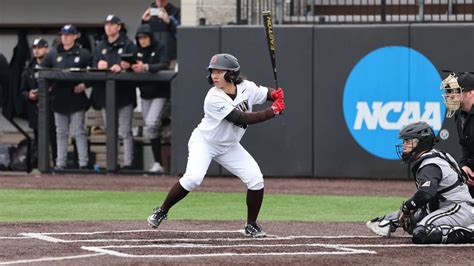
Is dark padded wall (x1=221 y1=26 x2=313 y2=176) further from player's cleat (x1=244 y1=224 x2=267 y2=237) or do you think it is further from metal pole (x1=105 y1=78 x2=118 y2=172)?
player's cleat (x1=244 y1=224 x2=267 y2=237)

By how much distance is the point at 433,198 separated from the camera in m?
9.30

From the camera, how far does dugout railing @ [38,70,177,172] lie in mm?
16922

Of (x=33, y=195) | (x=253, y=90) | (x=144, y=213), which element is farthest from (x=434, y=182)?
(x=33, y=195)

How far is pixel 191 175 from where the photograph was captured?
9.75m

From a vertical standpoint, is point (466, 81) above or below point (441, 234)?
above

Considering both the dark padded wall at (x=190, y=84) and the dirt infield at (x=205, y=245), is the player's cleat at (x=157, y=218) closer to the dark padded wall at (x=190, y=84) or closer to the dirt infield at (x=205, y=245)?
the dirt infield at (x=205, y=245)

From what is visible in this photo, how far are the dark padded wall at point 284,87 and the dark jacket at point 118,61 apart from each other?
1532 mm

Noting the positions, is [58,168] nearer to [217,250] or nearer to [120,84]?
[120,84]

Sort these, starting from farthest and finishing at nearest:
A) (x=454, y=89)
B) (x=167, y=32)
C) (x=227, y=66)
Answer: (x=167, y=32) < (x=227, y=66) < (x=454, y=89)

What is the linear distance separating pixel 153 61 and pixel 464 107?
798 centimetres

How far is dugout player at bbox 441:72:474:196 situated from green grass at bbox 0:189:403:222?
6.71 feet

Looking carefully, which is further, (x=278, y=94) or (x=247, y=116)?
(x=278, y=94)

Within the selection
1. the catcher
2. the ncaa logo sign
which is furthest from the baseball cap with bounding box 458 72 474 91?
the ncaa logo sign

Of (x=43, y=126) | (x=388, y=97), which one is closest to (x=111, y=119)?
(x=43, y=126)
